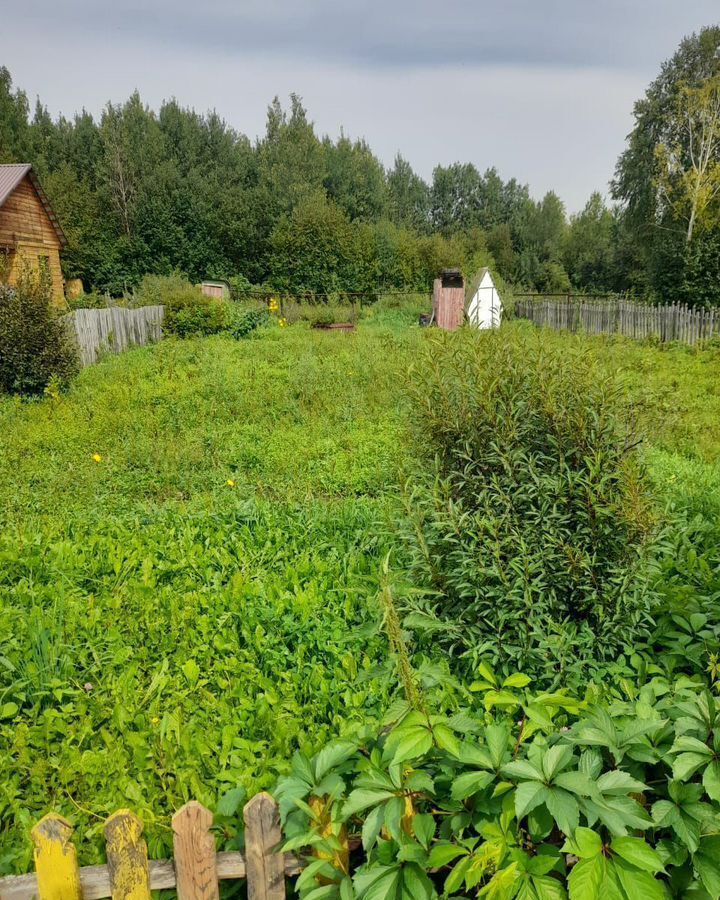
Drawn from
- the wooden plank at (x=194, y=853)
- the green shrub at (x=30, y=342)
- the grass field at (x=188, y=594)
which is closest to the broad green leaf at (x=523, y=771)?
the wooden plank at (x=194, y=853)

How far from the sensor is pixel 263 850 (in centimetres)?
173

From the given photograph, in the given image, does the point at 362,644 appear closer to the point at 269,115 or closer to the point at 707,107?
the point at 707,107

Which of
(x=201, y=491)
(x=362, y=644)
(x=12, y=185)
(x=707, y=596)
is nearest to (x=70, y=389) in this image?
(x=201, y=491)

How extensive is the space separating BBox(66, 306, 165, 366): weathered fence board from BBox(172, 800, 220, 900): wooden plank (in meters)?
11.1

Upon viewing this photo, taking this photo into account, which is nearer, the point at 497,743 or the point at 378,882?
the point at 378,882

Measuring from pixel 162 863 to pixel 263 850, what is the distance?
0.30m

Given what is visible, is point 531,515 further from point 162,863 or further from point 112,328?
point 112,328

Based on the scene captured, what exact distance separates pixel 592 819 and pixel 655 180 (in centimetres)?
3420

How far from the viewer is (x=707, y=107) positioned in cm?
2770

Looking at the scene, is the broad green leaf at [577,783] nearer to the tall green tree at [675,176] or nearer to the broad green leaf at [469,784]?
the broad green leaf at [469,784]

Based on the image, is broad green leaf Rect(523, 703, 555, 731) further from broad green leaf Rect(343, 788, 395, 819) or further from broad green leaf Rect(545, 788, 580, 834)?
broad green leaf Rect(343, 788, 395, 819)

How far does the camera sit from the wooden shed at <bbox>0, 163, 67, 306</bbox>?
67.1 ft

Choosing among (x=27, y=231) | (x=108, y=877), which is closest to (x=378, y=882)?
(x=108, y=877)

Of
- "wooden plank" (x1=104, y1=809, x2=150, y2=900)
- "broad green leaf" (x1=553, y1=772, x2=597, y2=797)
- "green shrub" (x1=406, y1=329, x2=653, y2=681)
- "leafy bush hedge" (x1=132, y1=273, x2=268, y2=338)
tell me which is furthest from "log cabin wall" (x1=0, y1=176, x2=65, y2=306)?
"broad green leaf" (x1=553, y1=772, x2=597, y2=797)
